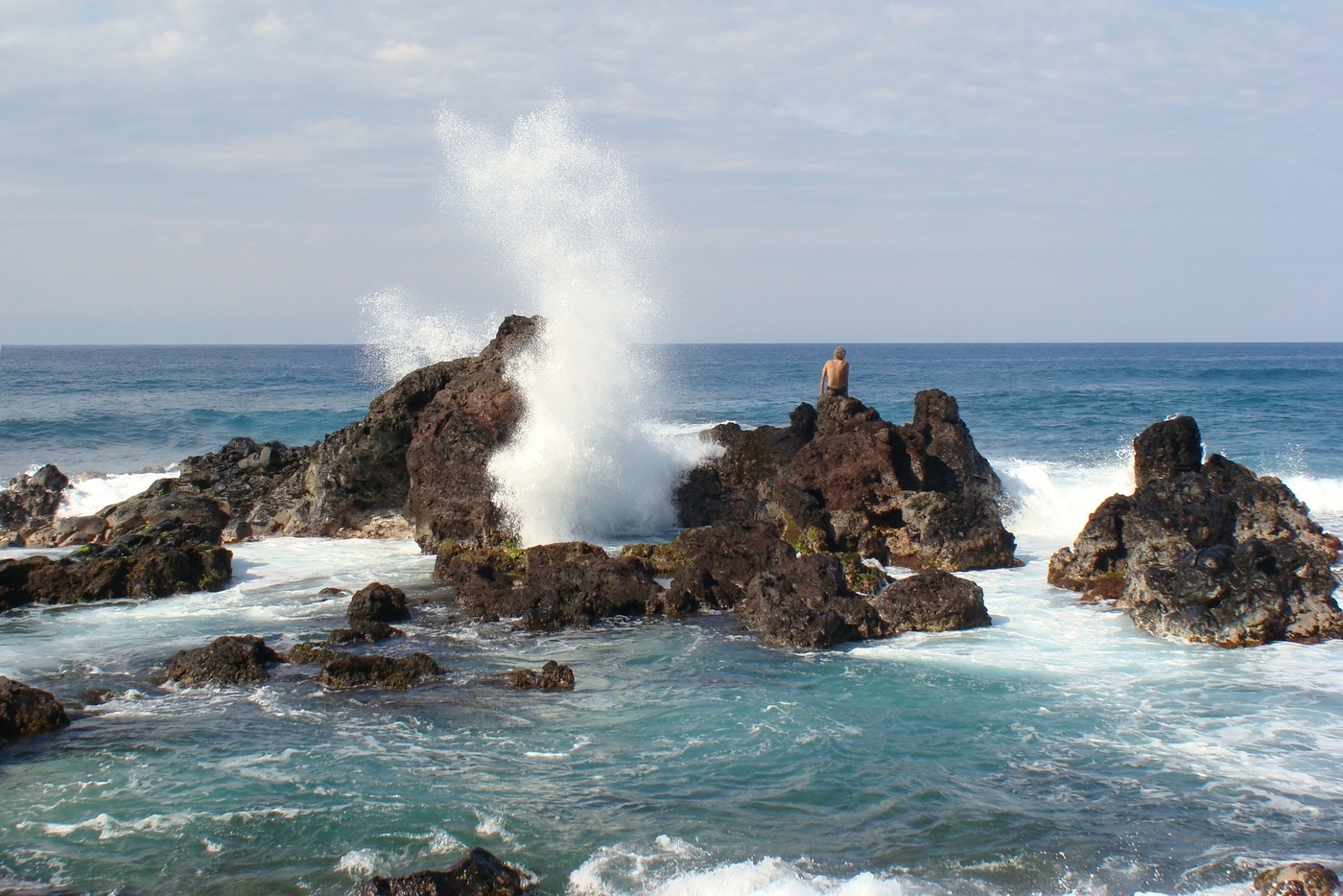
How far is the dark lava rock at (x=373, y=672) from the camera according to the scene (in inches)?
375

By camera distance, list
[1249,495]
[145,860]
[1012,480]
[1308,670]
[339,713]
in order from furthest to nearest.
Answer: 1. [1012,480]
2. [1249,495]
3. [1308,670]
4. [339,713]
5. [145,860]

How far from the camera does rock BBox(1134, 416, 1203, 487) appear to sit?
15211mm

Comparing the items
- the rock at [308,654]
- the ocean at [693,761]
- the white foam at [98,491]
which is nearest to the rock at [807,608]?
the ocean at [693,761]

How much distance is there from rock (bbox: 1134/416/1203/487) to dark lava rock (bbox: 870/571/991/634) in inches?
201

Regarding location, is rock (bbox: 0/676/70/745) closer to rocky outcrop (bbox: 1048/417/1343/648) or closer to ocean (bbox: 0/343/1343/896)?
ocean (bbox: 0/343/1343/896)

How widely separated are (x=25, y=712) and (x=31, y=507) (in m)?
12.8

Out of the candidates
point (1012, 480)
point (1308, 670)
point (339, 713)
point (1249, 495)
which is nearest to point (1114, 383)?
point (1012, 480)

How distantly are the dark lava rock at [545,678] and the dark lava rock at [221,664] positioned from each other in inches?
91.7

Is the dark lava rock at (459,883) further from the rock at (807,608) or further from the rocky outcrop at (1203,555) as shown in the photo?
the rocky outcrop at (1203,555)

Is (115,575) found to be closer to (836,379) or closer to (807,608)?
(807,608)

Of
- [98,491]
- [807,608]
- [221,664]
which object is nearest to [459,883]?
[221,664]

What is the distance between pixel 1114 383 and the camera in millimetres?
56094

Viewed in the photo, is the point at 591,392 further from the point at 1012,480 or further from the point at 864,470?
the point at 1012,480

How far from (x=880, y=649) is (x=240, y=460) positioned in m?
13.9
